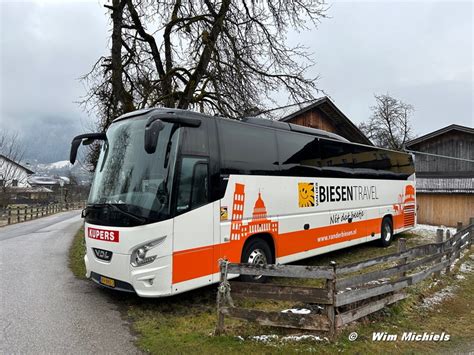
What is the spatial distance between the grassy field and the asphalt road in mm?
280

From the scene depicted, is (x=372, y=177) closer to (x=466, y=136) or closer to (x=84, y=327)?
(x=84, y=327)

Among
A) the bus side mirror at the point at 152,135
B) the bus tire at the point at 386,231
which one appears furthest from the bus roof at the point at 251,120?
the bus tire at the point at 386,231

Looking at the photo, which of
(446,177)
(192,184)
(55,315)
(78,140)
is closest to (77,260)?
(78,140)

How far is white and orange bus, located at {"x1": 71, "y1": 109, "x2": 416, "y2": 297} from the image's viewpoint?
557 centimetres

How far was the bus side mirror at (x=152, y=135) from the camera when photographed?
5.01m

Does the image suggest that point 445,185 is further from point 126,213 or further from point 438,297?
point 126,213

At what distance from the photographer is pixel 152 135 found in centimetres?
504

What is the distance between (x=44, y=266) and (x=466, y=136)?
2520cm

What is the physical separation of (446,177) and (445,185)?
558mm

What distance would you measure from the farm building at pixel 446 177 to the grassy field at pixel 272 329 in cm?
1663

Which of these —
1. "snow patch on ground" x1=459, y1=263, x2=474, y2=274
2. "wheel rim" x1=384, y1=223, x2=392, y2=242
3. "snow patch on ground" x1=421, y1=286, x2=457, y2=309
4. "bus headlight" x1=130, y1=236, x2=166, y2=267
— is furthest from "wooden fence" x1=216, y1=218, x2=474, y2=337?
"wheel rim" x1=384, y1=223, x2=392, y2=242

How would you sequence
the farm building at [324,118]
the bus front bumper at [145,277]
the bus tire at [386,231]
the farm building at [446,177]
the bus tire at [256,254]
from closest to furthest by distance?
the bus front bumper at [145,277] < the bus tire at [256,254] < the bus tire at [386,231] < the farm building at [324,118] < the farm building at [446,177]

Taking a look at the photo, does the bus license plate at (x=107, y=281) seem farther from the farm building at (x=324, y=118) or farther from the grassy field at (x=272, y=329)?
the farm building at (x=324, y=118)

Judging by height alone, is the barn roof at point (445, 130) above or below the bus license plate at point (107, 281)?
above
